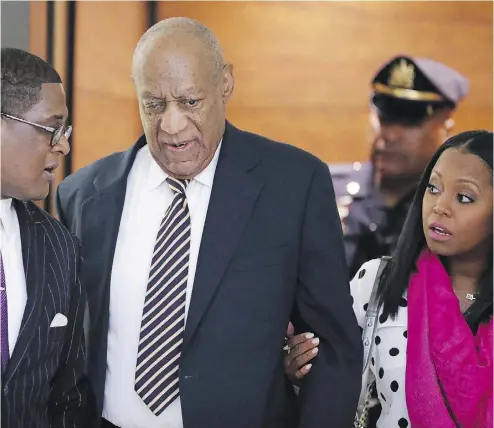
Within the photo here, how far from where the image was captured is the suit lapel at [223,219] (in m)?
2.15

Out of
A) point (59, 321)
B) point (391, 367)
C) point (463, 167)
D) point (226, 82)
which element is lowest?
point (391, 367)

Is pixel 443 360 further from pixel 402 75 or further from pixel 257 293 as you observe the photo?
pixel 402 75

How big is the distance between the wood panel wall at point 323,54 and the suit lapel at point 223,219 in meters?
1.90

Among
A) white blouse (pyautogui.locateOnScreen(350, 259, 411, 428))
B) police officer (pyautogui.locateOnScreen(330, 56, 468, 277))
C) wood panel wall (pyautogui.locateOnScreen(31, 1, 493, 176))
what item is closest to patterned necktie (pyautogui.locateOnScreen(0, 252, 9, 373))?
white blouse (pyautogui.locateOnScreen(350, 259, 411, 428))

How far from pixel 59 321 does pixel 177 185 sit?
491 millimetres

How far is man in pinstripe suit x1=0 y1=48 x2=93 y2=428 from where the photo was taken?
6.34 feet

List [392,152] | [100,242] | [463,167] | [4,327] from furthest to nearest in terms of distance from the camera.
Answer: [392,152] < [100,242] < [463,167] < [4,327]

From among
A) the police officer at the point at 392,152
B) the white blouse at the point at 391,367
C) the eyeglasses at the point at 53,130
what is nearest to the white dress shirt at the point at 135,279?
the eyeglasses at the point at 53,130

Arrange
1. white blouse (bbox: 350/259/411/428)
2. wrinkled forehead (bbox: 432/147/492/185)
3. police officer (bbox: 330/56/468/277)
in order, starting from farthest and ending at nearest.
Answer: police officer (bbox: 330/56/468/277), white blouse (bbox: 350/259/411/428), wrinkled forehead (bbox: 432/147/492/185)

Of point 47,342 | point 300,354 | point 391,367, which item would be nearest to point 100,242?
point 47,342

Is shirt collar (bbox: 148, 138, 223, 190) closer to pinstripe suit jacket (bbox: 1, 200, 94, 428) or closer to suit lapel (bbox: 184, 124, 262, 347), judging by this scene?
suit lapel (bbox: 184, 124, 262, 347)

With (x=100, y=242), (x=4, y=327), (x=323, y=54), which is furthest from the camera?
(x=323, y=54)

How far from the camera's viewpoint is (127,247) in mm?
2277

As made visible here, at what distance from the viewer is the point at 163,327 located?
219cm
